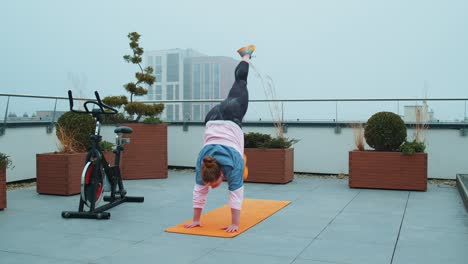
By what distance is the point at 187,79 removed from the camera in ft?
38.9

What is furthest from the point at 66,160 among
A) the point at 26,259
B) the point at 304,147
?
the point at 304,147

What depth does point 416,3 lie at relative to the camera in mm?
10258

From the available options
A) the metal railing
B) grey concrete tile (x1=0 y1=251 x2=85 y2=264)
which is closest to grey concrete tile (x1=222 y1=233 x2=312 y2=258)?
grey concrete tile (x1=0 y1=251 x2=85 y2=264)

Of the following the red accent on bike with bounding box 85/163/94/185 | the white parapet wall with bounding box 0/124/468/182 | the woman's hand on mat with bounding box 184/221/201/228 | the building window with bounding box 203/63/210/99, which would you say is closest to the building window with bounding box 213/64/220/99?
the building window with bounding box 203/63/210/99

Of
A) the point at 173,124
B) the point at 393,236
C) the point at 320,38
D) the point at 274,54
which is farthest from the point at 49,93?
the point at 393,236

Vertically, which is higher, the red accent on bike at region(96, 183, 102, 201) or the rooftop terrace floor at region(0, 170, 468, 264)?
the red accent on bike at region(96, 183, 102, 201)

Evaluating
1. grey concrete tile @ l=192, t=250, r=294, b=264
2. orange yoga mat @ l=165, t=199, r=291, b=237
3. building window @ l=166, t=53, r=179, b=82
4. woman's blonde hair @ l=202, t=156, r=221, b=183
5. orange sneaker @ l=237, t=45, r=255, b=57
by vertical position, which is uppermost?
building window @ l=166, t=53, r=179, b=82

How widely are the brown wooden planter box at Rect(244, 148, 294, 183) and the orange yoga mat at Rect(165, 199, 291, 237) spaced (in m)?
1.75

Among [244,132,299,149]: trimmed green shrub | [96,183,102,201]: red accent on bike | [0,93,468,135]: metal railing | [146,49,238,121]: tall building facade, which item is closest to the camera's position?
[96,183,102,201]: red accent on bike

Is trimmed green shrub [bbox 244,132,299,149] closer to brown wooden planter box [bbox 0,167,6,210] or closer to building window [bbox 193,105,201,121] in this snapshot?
building window [bbox 193,105,201,121]

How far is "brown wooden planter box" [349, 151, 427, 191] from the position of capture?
730cm

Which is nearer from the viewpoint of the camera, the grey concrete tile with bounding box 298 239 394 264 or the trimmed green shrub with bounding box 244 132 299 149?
the grey concrete tile with bounding box 298 239 394 264

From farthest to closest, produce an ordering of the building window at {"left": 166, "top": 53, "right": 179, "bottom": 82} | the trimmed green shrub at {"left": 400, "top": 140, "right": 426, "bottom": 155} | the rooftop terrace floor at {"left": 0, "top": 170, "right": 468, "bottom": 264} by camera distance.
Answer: the building window at {"left": 166, "top": 53, "right": 179, "bottom": 82}, the trimmed green shrub at {"left": 400, "top": 140, "right": 426, "bottom": 155}, the rooftop terrace floor at {"left": 0, "top": 170, "right": 468, "bottom": 264}

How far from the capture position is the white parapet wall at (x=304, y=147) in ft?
26.7
